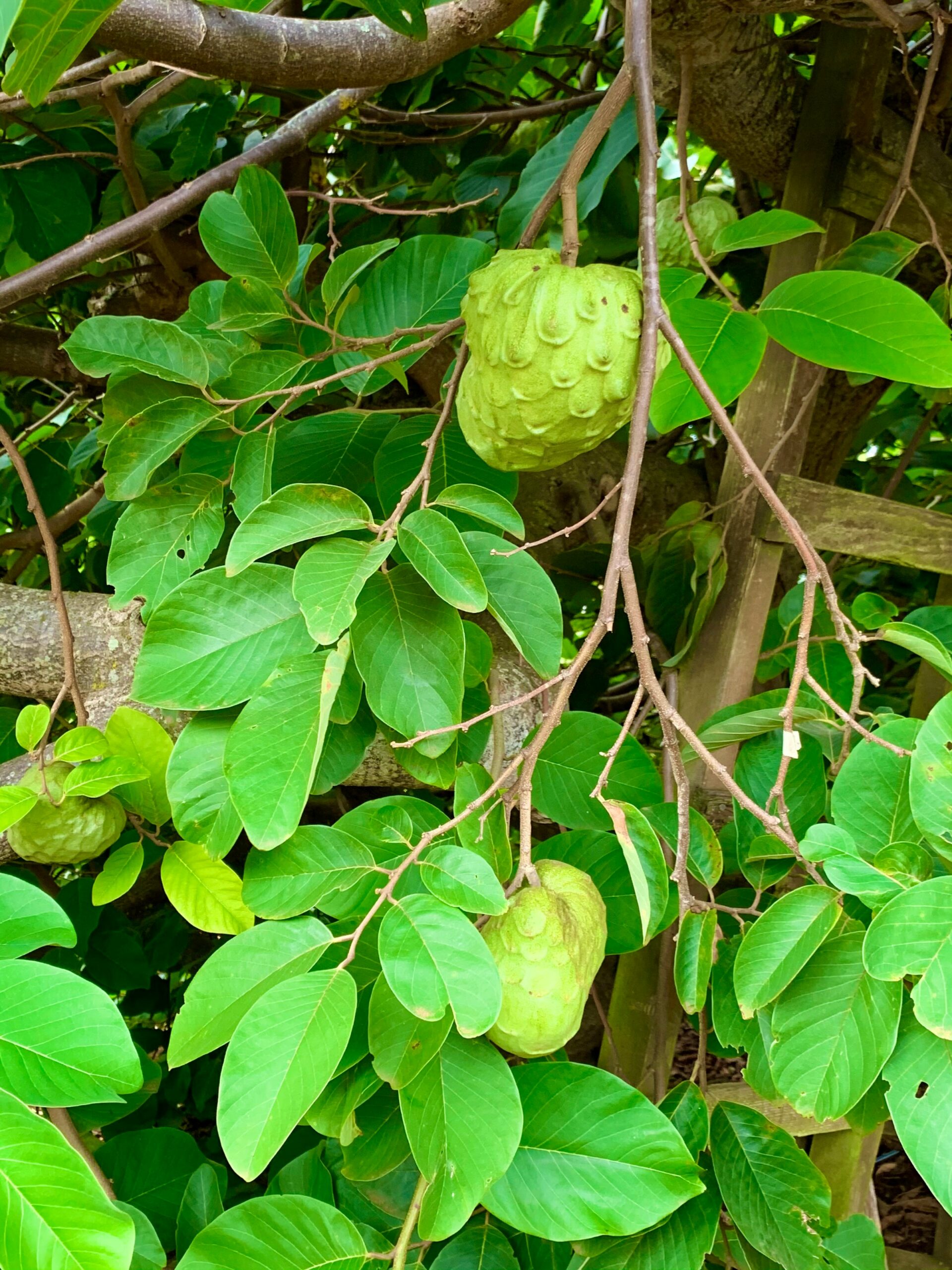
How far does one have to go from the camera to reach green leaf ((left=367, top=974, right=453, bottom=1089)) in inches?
25.6

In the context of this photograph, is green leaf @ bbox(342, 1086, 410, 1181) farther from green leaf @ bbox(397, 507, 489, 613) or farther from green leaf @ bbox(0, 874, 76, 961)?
green leaf @ bbox(397, 507, 489, 613)

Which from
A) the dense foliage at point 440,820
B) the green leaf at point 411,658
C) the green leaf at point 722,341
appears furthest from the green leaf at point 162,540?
the green leaf at point 722,341

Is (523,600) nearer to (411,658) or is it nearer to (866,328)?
(411,658)

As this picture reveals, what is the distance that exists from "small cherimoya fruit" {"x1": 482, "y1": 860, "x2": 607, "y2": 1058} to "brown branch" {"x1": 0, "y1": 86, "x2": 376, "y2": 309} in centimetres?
86

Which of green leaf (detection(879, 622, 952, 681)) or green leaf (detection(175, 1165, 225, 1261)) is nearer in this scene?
green leaf (detection(879, 622, 952, 681))

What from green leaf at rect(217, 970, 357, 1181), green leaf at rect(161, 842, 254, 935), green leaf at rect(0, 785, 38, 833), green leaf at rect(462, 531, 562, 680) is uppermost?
green leaf at rect(462, 531, 562, 680)

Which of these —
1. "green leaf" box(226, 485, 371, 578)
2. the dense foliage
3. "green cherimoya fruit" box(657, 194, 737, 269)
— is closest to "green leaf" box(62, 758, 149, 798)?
the dense foliage

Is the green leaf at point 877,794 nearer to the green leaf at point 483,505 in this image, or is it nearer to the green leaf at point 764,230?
the green leaf at point 483,505

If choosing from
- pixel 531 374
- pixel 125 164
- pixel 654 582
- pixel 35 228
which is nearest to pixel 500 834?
pixel 531 374

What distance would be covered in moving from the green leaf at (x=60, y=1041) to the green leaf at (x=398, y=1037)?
160 mm

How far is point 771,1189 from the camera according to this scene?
2.83 feet

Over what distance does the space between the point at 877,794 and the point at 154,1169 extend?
908 millimetres

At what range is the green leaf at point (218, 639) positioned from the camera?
74 centimetres

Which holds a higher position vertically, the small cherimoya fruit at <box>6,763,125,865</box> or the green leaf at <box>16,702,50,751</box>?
the green leaf at <box>16,702,50,751</box>
